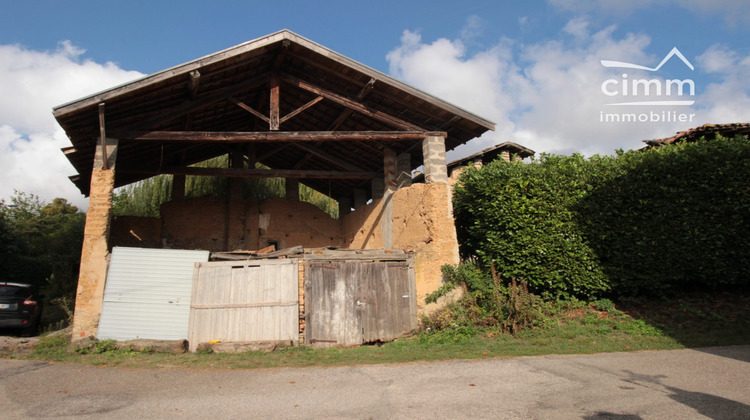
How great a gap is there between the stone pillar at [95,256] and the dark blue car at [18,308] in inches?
107

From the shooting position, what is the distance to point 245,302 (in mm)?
9133

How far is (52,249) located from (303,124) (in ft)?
43.1

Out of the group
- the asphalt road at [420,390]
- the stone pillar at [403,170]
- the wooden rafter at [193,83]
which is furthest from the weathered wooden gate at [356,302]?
the wooden rafter at [193,83]

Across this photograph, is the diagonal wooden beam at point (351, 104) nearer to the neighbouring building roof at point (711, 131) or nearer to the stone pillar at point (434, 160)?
the stone pillar at point (434, 160)

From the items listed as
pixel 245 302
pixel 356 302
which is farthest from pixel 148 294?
pixel 356 302

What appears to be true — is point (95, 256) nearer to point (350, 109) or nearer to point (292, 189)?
point (350, 109)

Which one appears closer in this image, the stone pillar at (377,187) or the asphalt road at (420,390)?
the asphalt road at (420,390)

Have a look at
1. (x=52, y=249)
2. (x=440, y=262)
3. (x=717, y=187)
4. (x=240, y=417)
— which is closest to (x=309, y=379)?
(x=240, y=417)

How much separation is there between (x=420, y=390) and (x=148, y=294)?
20.7 feet

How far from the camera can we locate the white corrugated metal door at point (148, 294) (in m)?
8.91

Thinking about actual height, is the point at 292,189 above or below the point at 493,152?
below

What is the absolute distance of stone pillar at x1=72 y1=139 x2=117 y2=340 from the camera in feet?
29.3

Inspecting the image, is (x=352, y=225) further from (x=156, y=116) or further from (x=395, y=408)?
(x=395, y=408)

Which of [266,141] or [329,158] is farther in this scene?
[329,158]
